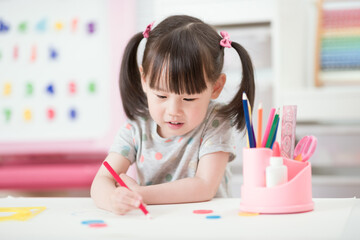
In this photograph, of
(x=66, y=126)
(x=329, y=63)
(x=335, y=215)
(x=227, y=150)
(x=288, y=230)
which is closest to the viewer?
(x=288, y=230)

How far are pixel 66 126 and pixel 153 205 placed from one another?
2.21m

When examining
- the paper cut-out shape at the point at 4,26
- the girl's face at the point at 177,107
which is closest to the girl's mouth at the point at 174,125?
the girl's face at the point at 177,107

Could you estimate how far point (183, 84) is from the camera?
39.2 inches

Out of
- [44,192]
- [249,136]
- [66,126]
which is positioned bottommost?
[44,192]

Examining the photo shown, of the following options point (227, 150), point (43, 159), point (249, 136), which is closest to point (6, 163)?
point (43, 159)

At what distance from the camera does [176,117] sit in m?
1.02

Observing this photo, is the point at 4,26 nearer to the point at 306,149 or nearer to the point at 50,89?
the point at 50,89

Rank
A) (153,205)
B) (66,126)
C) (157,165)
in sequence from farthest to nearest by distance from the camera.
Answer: (66,126)
(157,165)
(153,205)

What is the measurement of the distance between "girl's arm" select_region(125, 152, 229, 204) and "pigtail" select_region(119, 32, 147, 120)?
10.2 inches

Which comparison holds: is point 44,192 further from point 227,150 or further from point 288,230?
point 288,230

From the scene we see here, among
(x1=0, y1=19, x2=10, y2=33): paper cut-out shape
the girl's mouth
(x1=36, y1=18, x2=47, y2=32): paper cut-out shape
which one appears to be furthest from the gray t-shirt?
(x1=0, y1=19, x2=10, y2=33): paper cut-out shape

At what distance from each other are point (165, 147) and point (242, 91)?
0.24 m

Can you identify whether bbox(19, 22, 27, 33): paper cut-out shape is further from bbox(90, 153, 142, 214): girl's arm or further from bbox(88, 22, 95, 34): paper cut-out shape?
bbox(90, 153, 142, 214): girl's arm

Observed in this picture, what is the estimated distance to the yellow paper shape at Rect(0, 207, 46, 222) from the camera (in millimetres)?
774
